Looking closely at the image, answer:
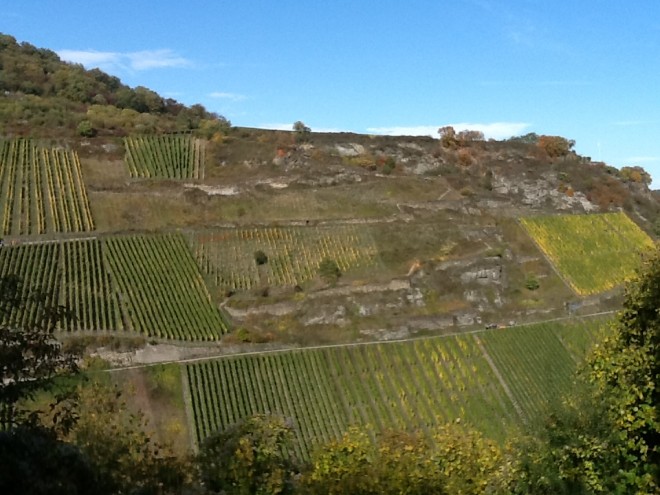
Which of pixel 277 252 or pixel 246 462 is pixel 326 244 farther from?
pixel 246 462

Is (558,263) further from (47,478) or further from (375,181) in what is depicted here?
(47,478)

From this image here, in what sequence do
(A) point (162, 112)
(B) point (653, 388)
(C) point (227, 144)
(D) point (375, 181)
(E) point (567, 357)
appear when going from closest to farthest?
(B) point (653, 388), (E) point (567, 357), (D) point (375, 181), (C) point (227, 144), (A) point (162, 112)

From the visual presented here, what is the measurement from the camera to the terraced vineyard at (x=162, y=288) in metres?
41.5

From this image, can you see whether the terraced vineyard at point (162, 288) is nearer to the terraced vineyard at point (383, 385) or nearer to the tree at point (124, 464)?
the terraced vineyard at point (383, 385)

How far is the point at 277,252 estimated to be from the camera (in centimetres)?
5497

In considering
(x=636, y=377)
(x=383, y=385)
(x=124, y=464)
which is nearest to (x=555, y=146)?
(x=383, y=385)

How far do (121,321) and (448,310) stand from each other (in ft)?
77.9

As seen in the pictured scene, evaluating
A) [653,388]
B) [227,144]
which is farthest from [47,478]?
[227,144]

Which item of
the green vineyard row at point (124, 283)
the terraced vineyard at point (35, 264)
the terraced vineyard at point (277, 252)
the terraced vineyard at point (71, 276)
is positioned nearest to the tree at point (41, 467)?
the terraced vineyard at point (71, 276)

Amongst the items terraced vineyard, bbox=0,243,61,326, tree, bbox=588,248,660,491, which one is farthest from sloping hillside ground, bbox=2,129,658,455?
tree, bbox=588,248,660,491

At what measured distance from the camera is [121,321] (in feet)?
134

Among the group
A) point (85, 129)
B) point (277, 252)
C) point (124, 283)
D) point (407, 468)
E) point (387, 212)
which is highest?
point (85, 129)

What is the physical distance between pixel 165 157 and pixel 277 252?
23.4 metres

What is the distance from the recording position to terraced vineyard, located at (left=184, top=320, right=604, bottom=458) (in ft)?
116
